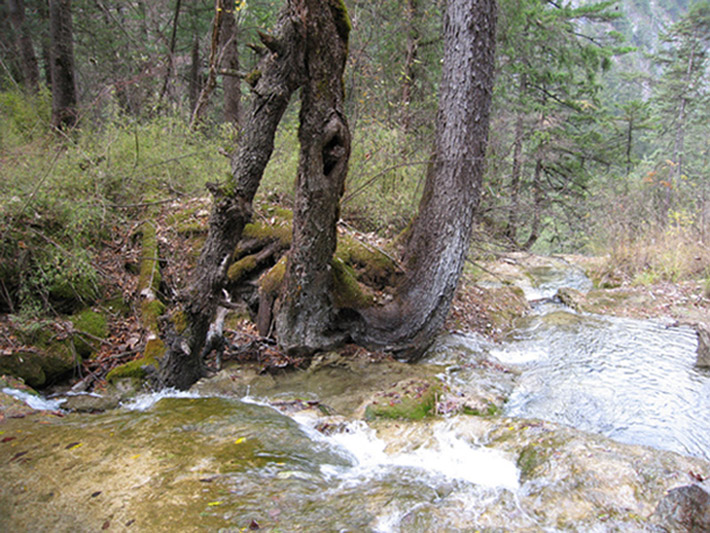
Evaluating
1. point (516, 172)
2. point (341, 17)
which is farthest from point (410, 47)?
point (341, 17)

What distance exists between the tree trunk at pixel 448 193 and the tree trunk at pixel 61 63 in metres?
7.61

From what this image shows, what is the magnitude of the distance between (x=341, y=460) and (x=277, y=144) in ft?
20.1

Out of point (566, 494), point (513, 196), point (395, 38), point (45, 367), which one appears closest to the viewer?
point (566, 494)

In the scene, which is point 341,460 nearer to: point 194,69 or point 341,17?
point 341,17

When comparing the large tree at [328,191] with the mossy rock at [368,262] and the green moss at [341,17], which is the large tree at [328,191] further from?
the mossy rock at [368,262]

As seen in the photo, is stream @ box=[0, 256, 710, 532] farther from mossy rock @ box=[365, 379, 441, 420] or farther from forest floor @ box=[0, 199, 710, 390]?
forest floor @ box=[0, 199, 710, 390]

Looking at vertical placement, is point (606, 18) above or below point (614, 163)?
above

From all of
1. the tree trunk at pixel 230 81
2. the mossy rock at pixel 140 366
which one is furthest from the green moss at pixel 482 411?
the tree trunk at pixel 230 81

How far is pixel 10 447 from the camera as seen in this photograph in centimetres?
265

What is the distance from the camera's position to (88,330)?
4.55m

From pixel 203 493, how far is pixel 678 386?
211 inches

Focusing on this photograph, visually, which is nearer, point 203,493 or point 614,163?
point 203,493

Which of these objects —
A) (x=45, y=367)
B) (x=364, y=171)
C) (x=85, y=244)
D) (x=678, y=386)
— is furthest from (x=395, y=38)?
(x=45, y=367)

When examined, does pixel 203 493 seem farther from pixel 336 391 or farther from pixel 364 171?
pixel 364 171
